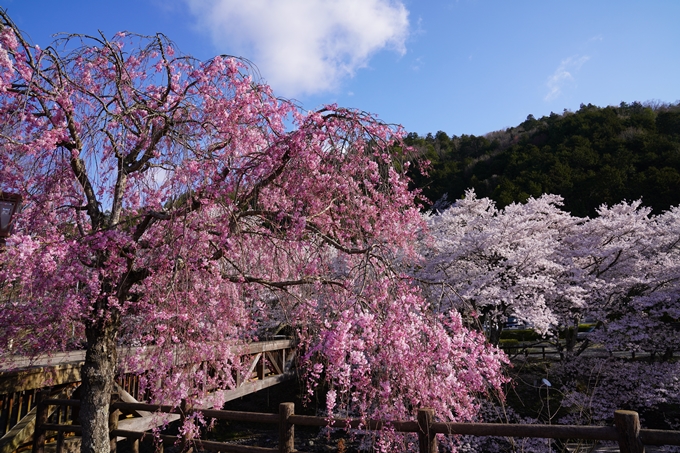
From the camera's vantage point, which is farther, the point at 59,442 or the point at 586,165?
Result: the point at 586,165

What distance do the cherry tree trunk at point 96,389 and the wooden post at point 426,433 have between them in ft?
10.7

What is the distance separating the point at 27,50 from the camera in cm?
400

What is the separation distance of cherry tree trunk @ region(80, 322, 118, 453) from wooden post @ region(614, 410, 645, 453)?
4685 millimetres

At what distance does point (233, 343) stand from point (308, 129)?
3.80 metres

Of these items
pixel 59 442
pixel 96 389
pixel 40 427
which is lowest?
pixel 59 442

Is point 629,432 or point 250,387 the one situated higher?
point 629,432

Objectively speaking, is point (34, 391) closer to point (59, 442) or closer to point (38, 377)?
point (38, 377)

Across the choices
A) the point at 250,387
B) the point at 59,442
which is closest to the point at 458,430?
the point at 59,442

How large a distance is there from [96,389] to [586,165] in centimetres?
2936

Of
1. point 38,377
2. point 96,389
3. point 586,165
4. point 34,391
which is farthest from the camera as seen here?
point 586,165

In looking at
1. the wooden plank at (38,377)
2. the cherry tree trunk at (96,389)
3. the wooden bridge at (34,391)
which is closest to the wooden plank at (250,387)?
the wooden bridge at (34,391)

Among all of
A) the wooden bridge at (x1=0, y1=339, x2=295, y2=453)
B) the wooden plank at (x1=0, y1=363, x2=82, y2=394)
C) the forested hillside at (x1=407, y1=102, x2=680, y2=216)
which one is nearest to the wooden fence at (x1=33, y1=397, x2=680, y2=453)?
the wooden bridge at (x1=0, y1=339, x2=295, y2=453)

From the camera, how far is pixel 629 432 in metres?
3.23

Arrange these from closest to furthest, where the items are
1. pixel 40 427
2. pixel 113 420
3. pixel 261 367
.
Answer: pixel 113 420, pixel 40 427, pixel 261 367
